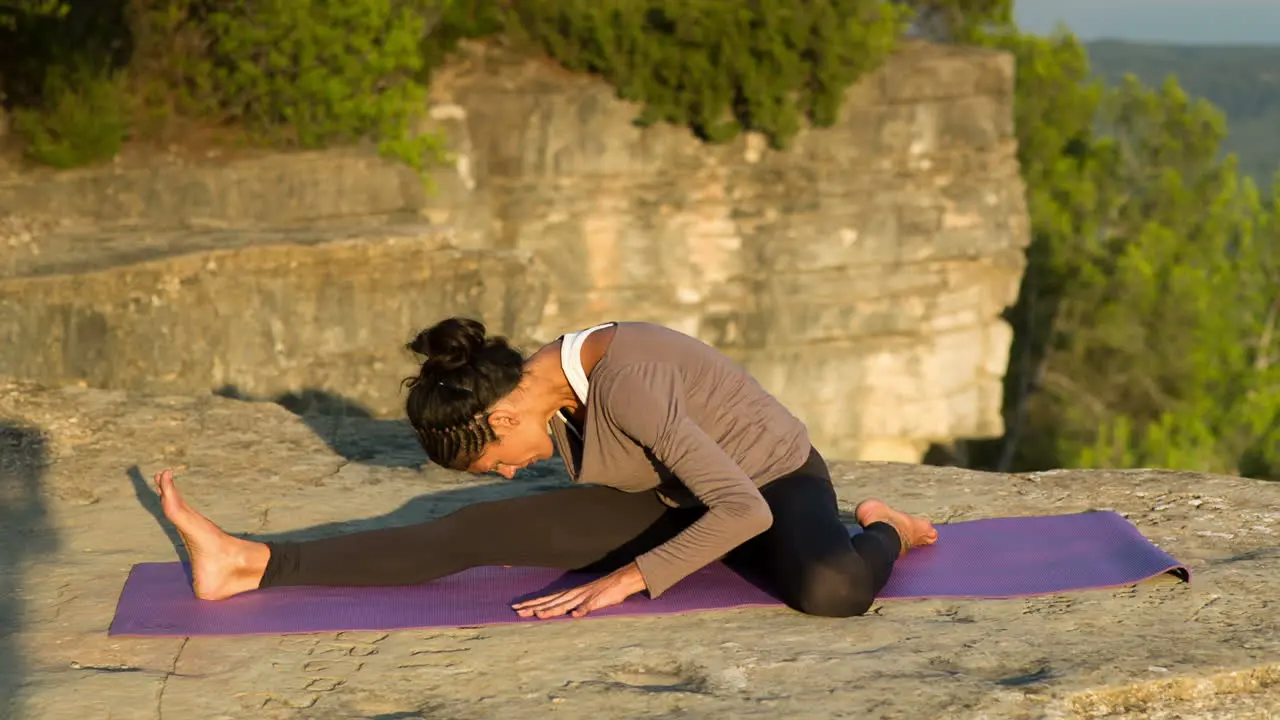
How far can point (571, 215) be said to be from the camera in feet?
39.5

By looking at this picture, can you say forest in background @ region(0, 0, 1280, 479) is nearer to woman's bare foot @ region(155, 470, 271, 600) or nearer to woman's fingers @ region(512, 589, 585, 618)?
woman's bare foot @ region(155, 470, 271, 600)

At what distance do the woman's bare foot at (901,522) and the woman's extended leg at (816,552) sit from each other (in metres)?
0.10

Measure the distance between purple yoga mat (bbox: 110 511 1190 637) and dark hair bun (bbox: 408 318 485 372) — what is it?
626 millimetres

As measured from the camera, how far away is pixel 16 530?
4.25 meters

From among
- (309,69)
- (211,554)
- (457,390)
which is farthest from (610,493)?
(309,69)

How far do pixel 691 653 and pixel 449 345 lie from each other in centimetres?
84

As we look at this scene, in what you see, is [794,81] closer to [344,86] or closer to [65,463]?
[344,86]

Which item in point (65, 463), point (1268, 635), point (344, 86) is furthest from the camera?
point (344, 86)

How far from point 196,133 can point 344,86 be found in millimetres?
1014

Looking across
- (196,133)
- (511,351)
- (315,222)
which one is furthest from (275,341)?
(511,351)

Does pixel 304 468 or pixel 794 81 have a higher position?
pixel 794 81

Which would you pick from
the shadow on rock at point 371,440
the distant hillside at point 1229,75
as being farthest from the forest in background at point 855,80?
the distant hillside at point 1229,75

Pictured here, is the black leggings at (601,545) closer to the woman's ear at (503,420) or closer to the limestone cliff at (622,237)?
the woman's ear at (503,420)

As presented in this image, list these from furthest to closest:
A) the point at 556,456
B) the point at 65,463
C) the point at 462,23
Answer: the point at 462,23, the point at 556,456, the point at 65,463
